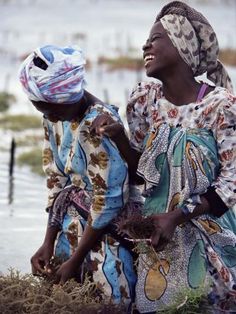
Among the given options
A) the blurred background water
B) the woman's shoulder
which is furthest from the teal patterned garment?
the blurred background water

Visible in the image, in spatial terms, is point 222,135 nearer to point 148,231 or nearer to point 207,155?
point 207,155

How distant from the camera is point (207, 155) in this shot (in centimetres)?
419

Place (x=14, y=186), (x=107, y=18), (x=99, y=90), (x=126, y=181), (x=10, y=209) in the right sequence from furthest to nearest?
1. (x=107, y=18)
2. (x=99, y=90)
3. (x=14, y=186)
4. (x=10, y=209)
5. (x=126, y=181)

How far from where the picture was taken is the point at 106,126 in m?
4.13

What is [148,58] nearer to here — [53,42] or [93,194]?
[93,194]

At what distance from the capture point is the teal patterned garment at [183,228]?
4188mm

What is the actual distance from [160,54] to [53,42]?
14631 millimetres

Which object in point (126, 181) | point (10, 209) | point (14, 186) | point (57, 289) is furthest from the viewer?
point (14, 186)

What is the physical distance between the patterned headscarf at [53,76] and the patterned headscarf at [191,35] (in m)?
0.37

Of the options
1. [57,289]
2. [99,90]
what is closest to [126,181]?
[57,289]

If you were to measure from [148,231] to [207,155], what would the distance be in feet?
1.17

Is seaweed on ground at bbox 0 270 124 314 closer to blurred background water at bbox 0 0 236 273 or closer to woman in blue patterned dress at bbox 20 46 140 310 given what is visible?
woman in blue patterned dress at bbox 20 46 140 310

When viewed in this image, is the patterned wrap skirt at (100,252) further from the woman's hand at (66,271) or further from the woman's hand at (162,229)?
the woman's hand at (162,229)

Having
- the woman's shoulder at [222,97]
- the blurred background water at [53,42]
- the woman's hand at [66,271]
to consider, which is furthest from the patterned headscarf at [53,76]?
the blurred background water at [53,42]
